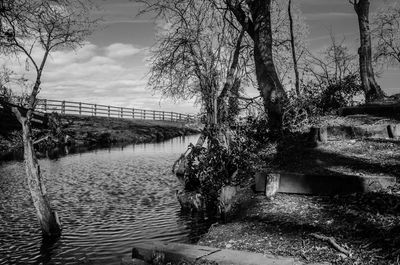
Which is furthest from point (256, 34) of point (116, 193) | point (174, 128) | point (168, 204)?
point (174, 128)

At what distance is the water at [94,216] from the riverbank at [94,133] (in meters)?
11.0

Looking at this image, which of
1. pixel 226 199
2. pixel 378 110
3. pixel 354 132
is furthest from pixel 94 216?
pixel 378 110

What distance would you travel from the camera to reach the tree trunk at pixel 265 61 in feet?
42.4

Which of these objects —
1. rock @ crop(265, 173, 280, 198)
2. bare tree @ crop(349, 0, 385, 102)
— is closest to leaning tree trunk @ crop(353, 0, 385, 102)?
bare tree @ crop(349, 0, 385, 102)

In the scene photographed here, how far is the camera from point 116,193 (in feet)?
49.1

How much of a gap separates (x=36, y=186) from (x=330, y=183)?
6711 millimetres

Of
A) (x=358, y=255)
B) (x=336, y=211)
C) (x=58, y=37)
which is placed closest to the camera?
(x=358, y=255)

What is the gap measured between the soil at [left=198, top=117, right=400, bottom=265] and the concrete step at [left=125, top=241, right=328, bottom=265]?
35 cm

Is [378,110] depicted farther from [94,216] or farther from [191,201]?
[94,216]

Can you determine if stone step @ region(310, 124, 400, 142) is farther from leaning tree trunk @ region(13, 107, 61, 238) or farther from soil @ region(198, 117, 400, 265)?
leaning tree trunk @ region(13, 107, 61, 238)

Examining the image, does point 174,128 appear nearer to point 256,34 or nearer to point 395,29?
point 395,29

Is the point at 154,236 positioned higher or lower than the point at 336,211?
lower

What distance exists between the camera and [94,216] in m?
11.5

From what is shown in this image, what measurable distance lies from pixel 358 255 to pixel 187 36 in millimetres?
13281
